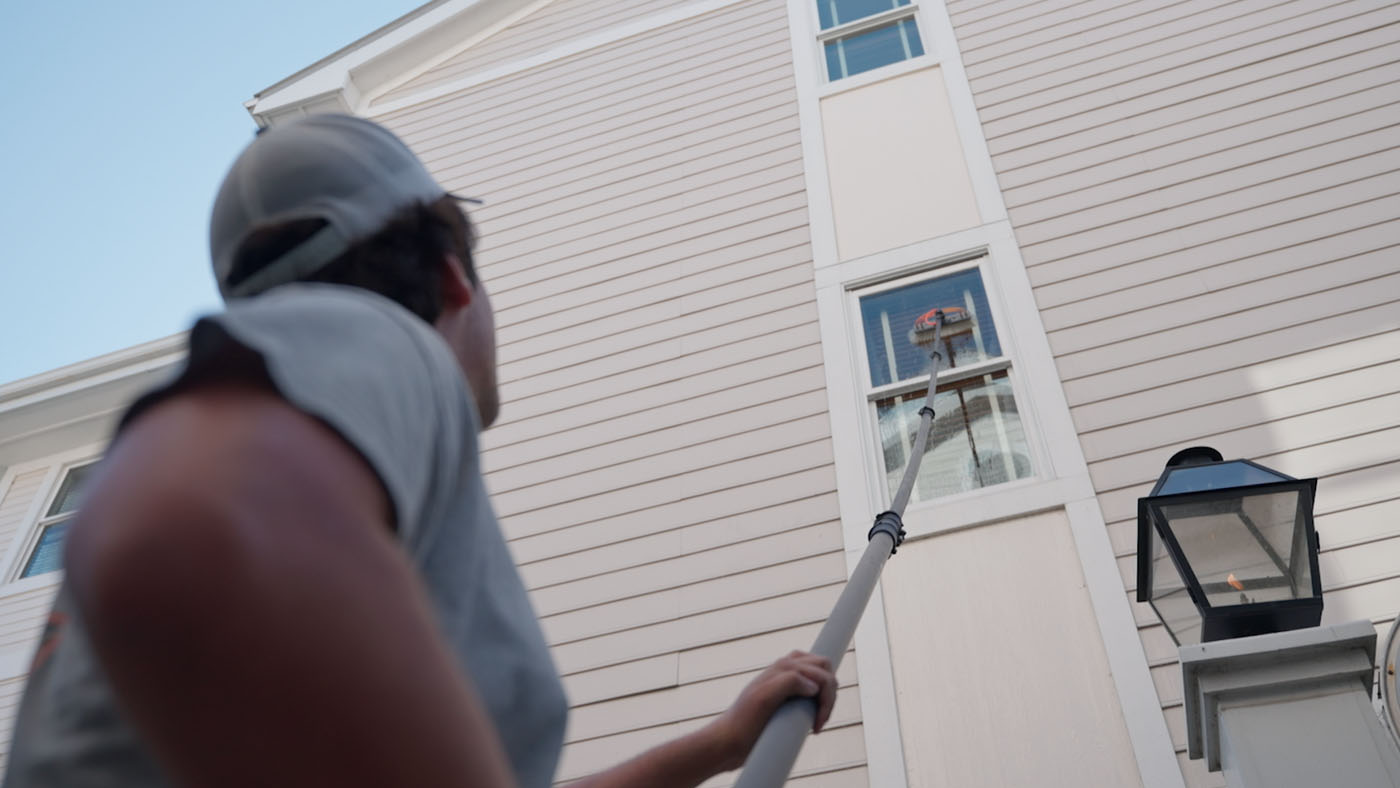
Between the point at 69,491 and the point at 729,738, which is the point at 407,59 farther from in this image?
the point at 729,738

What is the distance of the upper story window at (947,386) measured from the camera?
4367mm

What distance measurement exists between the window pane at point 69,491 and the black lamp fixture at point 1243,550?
8152 mm

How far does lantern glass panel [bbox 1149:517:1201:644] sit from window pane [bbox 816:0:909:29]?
204 inches

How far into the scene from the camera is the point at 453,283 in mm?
839

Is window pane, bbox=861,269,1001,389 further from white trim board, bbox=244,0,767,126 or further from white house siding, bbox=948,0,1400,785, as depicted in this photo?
white trim board, bbox=244,0,767,126

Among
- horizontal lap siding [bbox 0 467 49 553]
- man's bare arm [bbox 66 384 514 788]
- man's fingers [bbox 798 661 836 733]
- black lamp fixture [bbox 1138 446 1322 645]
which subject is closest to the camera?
man's bare arm [bbox 66 384 514 788]

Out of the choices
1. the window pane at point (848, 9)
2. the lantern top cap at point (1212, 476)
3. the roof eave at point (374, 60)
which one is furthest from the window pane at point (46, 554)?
the lantern top cap at point (1212, 476)

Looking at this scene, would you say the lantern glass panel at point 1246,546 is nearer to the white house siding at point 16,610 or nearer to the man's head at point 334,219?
the man's head at point 334,219

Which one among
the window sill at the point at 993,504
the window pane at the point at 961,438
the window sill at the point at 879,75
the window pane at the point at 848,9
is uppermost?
the window pane at the point at 848,9

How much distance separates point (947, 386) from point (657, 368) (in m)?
1.59

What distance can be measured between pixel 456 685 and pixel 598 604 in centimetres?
429

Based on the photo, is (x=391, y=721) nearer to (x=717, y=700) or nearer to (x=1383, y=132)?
(x=717, y=700)

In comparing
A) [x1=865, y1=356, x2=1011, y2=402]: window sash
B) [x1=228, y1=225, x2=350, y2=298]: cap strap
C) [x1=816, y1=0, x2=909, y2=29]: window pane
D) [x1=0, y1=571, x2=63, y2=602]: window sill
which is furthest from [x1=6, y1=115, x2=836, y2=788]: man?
[x1=0, y1=571, x2=63, y2=602]: window sill

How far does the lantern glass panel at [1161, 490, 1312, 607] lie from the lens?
2254mm
